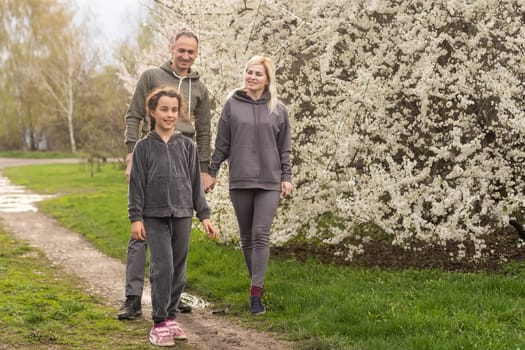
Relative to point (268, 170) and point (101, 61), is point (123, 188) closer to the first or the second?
point (268, 170)

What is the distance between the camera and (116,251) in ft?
28.7

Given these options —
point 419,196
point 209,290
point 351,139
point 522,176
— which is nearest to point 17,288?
point 209,290

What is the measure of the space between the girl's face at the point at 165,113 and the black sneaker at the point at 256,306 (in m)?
1.60

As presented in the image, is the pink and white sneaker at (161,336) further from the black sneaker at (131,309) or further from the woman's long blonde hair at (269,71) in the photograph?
the woman's long blonde hair at (269,71)

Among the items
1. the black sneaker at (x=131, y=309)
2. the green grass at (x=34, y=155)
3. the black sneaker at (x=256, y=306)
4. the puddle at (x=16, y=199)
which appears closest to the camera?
the black sneaker at (x=131, y=309)

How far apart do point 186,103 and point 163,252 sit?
1.47 meters

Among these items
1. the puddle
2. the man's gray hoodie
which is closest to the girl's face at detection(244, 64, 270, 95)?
the man's gray hoodie

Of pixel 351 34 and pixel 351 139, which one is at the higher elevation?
pixel 351 34

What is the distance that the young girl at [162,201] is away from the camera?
4500mm

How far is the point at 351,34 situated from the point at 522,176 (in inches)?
84.2

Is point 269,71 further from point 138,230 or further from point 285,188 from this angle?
point 138,230

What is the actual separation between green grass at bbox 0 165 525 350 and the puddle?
23.5ft

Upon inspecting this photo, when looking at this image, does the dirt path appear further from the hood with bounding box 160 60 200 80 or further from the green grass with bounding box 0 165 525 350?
the hood with bounding box 160 60 200 80

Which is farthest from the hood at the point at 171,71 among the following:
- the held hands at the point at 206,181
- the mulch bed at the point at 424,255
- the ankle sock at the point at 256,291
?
the mulch bed at the point at 424,255
